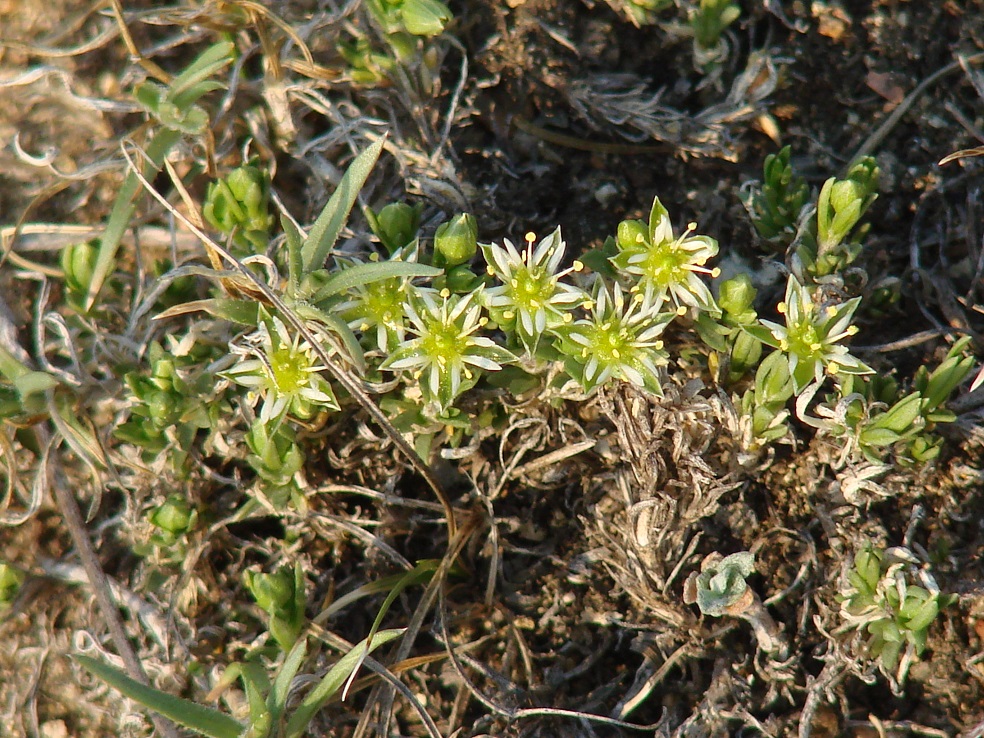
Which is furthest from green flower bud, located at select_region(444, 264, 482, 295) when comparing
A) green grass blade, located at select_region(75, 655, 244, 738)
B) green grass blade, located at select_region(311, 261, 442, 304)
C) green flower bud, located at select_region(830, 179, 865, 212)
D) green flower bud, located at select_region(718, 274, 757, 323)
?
green grass blade, located at select_region(75, 655, 244, 738)

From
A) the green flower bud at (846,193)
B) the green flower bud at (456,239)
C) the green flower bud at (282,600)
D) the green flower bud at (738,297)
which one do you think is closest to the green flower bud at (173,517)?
the green flower bud at (282,600)

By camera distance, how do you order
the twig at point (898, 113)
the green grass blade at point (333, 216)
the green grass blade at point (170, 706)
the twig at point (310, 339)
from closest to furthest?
1. the green grass blade at point (170, 706)
2. the twig at point (310, 339)
3. the green grass blade at point (333, 216)
4. the twig at point (898, 113)

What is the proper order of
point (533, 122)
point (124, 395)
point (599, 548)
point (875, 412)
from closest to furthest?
point (875, 412)
point (599, 548)
point (124, 395)
point (533, 122)

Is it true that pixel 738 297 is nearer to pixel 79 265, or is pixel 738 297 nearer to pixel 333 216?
pixel 333 216

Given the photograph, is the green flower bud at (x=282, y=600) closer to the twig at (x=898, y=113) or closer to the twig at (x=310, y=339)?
the twig at (x=310, y=339)

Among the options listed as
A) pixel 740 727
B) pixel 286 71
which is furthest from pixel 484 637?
pixel 286 71

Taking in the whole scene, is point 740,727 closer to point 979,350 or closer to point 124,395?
point 979,350

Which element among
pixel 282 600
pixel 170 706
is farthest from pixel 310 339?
pixel 170 706
